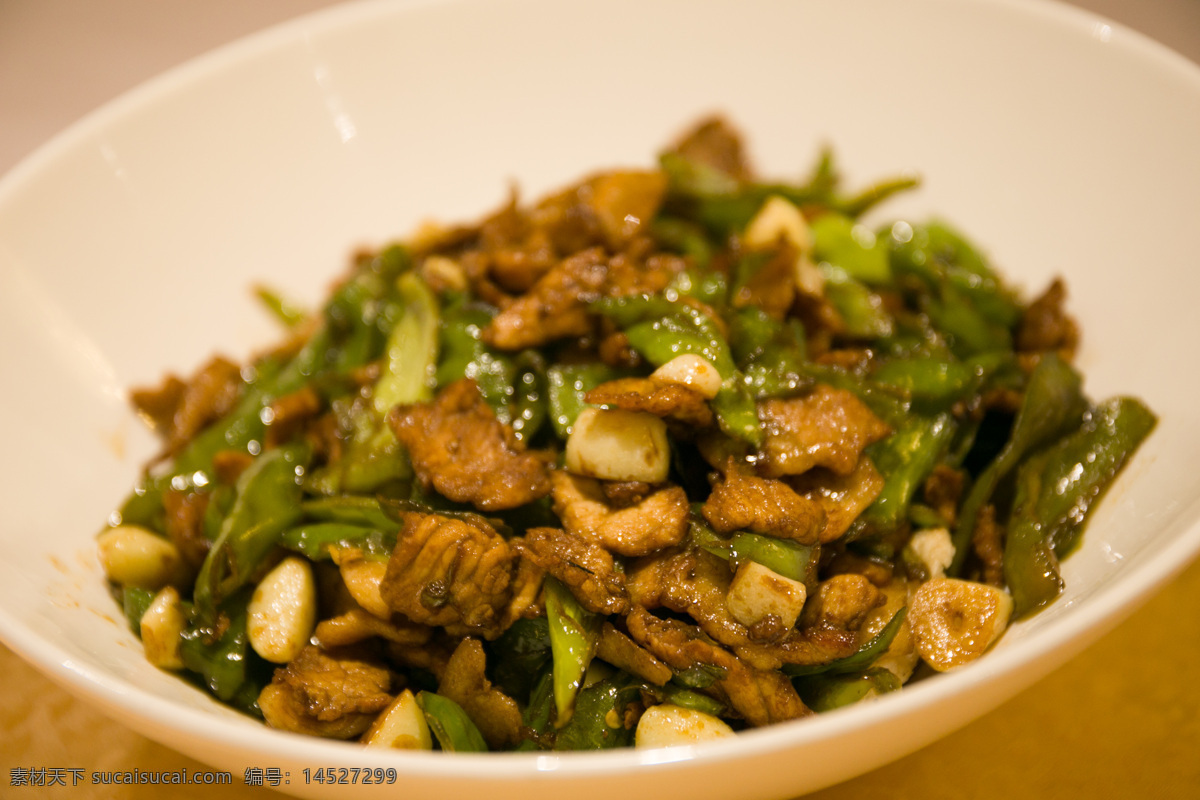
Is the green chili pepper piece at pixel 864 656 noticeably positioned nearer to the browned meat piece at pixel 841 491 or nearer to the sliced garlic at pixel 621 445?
the browned meat piece at pixel 841 491

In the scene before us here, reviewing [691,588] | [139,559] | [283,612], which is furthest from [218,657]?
[691,588]

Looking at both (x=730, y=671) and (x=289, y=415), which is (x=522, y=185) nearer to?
(x=289, y=415)

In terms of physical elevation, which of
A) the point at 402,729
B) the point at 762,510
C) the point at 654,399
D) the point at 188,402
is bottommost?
the point at 188,402

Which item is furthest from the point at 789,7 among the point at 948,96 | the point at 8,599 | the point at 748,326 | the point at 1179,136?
the point at 8,599

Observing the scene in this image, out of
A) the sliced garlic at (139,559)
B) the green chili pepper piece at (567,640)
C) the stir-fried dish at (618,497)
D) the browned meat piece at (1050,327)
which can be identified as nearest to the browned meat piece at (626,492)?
the stir-fried dish at (618,497)

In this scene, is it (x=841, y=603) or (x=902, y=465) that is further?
(x=902, y=465)

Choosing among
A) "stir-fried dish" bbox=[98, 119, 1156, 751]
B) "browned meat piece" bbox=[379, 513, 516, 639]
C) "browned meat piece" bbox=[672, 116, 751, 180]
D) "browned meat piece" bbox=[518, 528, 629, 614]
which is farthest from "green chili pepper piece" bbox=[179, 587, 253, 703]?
"browned meat piece" bbox=[672, 116, 751, 180]

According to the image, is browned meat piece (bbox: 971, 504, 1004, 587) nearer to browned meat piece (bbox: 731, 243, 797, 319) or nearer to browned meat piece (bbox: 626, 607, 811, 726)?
browned meat piece (bbox: 626, 607, 811, 726)
